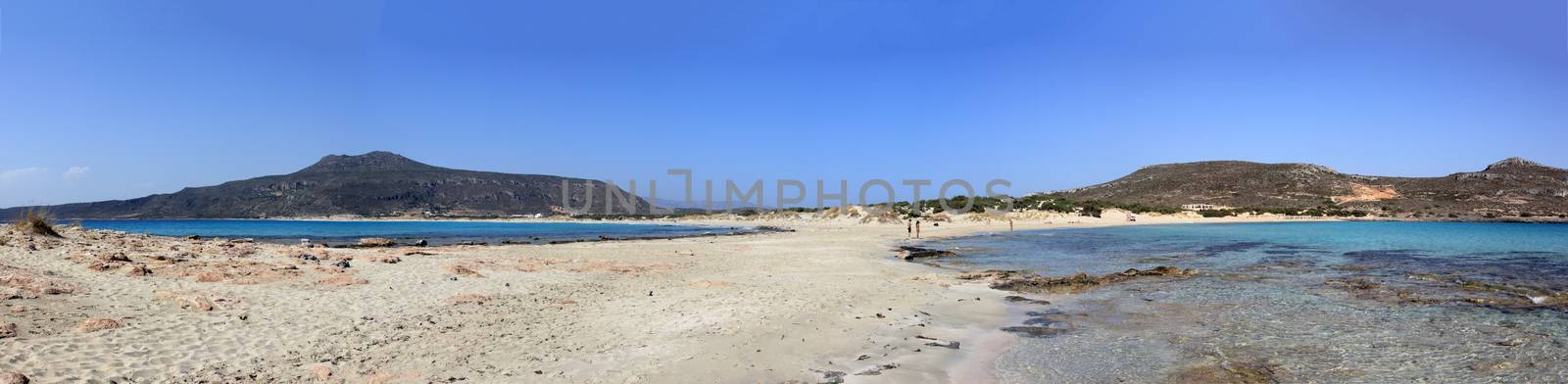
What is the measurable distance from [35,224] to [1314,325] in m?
27.2

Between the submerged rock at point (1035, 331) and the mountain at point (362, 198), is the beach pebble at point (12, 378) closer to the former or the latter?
the submerged rock at point (1035, 331)

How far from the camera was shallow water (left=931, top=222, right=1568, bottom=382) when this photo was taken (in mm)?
6945

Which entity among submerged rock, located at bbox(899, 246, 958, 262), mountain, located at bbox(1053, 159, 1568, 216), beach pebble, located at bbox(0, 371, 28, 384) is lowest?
submerged rock, located at bbox(899, 246, 958, 262)

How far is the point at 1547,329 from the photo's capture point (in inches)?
344

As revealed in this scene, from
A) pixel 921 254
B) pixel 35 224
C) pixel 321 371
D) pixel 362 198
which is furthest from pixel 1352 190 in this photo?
pixel 362 198

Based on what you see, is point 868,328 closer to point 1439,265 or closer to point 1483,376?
point 1483,376

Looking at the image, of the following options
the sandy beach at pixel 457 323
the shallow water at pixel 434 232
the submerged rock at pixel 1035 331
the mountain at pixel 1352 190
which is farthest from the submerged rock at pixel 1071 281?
the mountain at pixel 1352 190

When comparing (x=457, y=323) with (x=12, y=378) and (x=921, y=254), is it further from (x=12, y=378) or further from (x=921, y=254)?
(x=921, y=254)

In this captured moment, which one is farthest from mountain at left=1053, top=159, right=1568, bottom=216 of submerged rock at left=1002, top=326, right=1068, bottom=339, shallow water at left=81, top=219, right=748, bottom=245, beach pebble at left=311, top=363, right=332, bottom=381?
beach pebble at left=311, top=363, right=332, bottom=381

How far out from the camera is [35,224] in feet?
55.1

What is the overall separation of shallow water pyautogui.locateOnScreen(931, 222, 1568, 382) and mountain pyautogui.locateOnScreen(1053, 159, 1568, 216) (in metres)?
56.2

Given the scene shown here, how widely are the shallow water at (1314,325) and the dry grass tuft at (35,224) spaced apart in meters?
22.9

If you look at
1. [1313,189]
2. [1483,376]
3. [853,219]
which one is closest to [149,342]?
[1483,376]

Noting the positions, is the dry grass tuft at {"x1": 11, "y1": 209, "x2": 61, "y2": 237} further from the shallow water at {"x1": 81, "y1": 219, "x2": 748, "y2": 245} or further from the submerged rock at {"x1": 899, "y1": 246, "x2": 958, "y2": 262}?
the submerged rock at {"x1": 899, "y1": 246, "x2": 958, "y2": 262}
